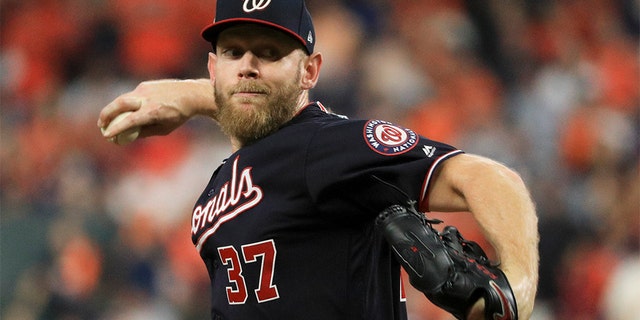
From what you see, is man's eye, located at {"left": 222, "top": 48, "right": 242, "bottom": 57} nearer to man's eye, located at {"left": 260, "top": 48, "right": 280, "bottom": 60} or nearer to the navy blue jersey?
man's eye, located at {"left": 260, "top": 48, "right": 280, "bottom": 60}

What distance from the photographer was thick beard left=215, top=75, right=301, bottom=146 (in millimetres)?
2250

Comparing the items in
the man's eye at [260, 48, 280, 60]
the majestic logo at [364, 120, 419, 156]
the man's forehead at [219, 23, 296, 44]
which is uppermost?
the man's forehead at [219, 23, 296, 44]

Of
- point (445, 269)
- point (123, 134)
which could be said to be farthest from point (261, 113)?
point (445, 269)

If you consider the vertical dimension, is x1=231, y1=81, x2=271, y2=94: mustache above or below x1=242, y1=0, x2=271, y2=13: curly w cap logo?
below

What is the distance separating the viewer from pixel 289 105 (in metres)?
2.29

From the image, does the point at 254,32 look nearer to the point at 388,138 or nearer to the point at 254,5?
the point at 254,5

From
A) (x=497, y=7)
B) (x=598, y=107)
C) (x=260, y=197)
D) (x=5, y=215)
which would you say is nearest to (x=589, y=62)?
(x=598, y=107)

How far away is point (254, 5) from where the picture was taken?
2221 millimetres

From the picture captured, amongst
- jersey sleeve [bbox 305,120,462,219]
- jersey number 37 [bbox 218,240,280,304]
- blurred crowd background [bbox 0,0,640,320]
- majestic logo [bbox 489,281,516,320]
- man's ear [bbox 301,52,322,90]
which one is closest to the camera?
majestic logo [bbox 489,281,516,320]

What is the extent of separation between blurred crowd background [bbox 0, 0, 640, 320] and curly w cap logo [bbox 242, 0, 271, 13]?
9.92 ft

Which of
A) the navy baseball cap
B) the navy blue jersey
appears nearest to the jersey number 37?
the navy blue jersey

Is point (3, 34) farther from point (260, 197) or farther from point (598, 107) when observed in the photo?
point (260, 197)

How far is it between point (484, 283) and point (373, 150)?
16.4 inches

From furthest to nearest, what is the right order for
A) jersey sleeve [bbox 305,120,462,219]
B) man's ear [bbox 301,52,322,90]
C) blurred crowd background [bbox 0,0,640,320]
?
1. blurred crowd background [bbox 0,0,640,320]
2. man's ear [bbox 301,52,322,90]
3. jersey sleeve [bbox 305,120,462,219]
